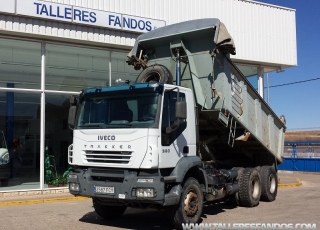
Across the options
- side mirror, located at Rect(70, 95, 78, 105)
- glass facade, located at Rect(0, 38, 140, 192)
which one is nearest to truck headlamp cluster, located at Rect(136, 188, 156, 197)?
side mirror, located at Rect(70, 95, 78, 105)

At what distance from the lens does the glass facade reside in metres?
12.8

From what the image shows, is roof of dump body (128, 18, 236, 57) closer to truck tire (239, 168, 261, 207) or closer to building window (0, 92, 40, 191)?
truck tire (239, 168, 261, 207)

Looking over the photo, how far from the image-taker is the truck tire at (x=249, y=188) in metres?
10.4

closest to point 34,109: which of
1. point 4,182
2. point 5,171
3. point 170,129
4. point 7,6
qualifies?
point 5,171

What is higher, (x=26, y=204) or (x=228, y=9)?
(x=228, y=9)

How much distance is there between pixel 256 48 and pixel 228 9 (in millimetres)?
2089

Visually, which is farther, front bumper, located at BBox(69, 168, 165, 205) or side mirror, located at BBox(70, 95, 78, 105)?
side mirror, located at BBox(70, 95, 78, 105)

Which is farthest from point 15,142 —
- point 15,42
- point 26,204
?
point 15,42

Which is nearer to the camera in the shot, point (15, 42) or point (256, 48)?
point (15, 42)

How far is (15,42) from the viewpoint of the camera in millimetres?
13102

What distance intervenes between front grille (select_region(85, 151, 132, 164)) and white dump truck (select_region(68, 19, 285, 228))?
0.7 inches

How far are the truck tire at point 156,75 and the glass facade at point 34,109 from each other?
342 cm

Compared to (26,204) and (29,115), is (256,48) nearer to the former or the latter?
(29,115)

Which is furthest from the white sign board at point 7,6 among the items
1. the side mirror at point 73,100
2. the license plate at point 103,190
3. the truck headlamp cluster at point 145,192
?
the truck headlamp cluster at point 145,192
